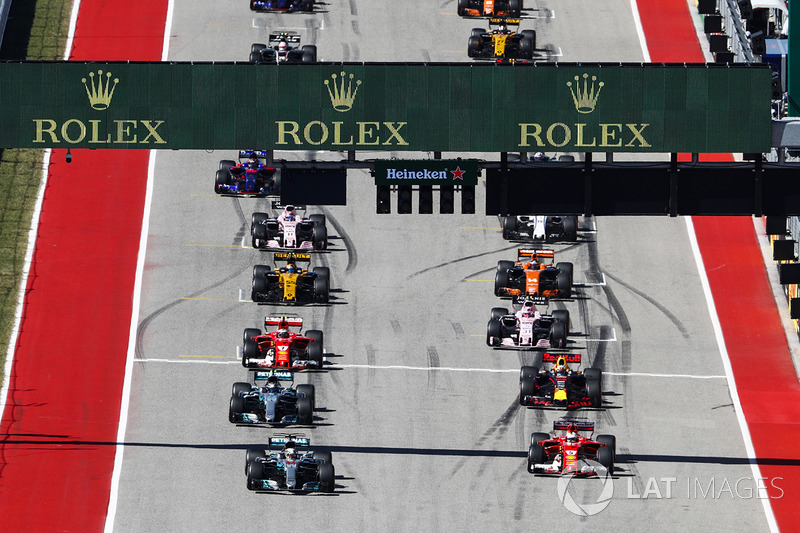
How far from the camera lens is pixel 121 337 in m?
85.1

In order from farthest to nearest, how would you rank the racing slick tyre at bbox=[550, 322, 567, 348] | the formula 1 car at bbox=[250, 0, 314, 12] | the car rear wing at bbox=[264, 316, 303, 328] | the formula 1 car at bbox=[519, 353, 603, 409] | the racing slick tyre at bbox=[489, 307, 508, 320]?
the formula 1 car at bbox=[250, 0, 314, 12] → the racing slick tyre at bbox=[489, 307, 508, 320] → the racing slick tyre at bbox=[550, 322, 567, 348] → the car rear wing at bbox=[264, 316, 303, 328] → the formula 1 car at bbox=[519, 353, 603, 409]

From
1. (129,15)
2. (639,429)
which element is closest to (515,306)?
(639,429)

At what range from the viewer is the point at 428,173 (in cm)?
7231

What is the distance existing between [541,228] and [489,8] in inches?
771

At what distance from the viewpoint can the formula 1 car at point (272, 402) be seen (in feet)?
255

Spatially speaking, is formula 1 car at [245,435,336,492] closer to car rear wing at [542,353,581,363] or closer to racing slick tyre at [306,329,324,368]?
racing slick tyre at [306,329,324,368]

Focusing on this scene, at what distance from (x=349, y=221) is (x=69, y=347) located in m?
14.3

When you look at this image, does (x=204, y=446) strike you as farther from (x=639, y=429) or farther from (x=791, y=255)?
(x=791, y=255)

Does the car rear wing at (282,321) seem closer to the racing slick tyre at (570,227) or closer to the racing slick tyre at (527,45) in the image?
the racing slick tyre at (570,227)

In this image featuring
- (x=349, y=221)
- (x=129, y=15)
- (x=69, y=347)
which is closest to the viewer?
(x=69, y=347)

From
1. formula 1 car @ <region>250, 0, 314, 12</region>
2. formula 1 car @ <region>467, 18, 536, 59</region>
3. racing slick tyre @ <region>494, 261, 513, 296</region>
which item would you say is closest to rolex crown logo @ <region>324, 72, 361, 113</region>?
racing slick tyre @ <region>494, 261, 513, 296</region>

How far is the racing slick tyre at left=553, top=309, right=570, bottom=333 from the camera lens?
274 ft

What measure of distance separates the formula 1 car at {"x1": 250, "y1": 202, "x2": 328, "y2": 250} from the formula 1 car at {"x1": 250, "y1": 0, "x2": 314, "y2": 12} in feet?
66.3

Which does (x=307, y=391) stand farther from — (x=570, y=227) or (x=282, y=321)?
(x=570, y=227)
